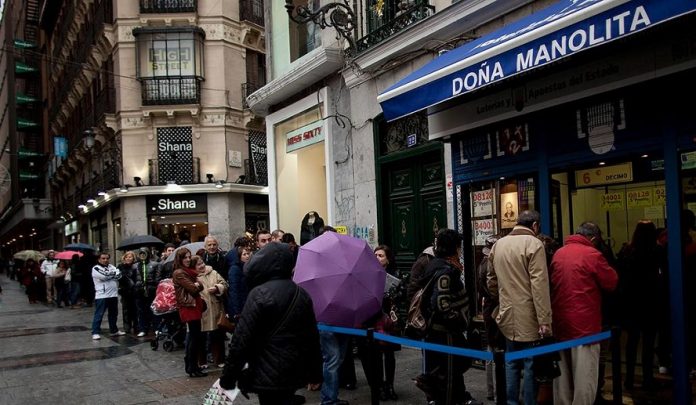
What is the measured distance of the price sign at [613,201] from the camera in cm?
766

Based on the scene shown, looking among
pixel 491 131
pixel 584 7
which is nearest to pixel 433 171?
pixel 491 131

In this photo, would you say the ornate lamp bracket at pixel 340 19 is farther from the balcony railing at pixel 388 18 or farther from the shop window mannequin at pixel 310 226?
the shop window mannequin at pixel 310 226

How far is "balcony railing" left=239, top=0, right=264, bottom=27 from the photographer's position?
28656 mm

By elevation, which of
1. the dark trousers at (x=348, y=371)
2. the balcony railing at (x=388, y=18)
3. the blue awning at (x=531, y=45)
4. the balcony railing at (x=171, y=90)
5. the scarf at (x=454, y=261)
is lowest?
the dark trousers at (x=348, y=371)

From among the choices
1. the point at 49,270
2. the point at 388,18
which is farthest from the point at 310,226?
the point at 49,270

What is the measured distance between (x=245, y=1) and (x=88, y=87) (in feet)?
36.9

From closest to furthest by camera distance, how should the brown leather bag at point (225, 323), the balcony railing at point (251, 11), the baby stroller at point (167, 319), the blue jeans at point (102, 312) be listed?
the brown leather bag at point (225, 323) → the baby stroller at point (167, 319) → the blue jeans at point (102, 312) → the balcony railing at point (251, 11)

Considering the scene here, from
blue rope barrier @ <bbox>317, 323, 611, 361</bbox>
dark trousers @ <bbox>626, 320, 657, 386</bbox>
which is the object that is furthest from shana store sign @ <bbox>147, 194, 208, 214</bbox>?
dark trousers @ <bbox>626, 320, 657, 386</bbox>

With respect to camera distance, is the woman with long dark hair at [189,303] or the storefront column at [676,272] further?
the woman with long dark hair at [189,303]

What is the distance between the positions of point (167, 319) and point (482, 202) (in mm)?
6274

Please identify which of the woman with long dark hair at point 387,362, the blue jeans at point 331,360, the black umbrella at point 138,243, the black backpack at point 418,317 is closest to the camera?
the black backpack at point 418,317

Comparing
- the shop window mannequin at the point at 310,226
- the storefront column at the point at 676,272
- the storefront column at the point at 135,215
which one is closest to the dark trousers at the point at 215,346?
the shop window mannequin at the point at 310,226

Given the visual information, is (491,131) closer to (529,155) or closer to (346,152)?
(529,155)

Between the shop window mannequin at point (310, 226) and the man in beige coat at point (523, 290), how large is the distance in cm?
708
